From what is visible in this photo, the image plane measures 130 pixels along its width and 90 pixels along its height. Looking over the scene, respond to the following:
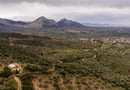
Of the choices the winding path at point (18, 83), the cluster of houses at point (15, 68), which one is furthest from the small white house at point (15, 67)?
the winding path at point (18, 83)

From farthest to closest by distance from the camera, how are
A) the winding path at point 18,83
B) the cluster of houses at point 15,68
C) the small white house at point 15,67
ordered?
1. the small white house at point 15,67
2. the cluster of houses at point 15,68
3. the winding path at point 18,83

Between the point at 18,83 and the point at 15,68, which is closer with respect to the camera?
the point at 18,83

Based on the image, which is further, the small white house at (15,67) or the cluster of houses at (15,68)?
the small white house at (15,67)

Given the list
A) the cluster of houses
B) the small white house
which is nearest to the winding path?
the cluster of houses

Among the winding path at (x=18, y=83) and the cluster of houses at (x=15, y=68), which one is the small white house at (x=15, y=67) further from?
the winding path at (x=18, y=83)

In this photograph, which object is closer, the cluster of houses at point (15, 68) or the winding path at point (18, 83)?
the winding path at point (18, 83)

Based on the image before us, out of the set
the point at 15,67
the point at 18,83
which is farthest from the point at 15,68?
the point at 18,83

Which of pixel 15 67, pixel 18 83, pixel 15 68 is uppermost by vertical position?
pixel 15 67

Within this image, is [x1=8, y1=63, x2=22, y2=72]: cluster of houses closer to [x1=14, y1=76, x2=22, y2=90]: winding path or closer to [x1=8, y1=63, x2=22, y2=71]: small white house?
[x1=8, y1=63, x2=22, y2=71]: small white house

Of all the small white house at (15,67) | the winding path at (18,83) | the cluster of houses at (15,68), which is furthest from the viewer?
the small white house at (15,67)

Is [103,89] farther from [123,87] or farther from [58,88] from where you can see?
[58,88]

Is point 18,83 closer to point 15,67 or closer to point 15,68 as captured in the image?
point 15,68
